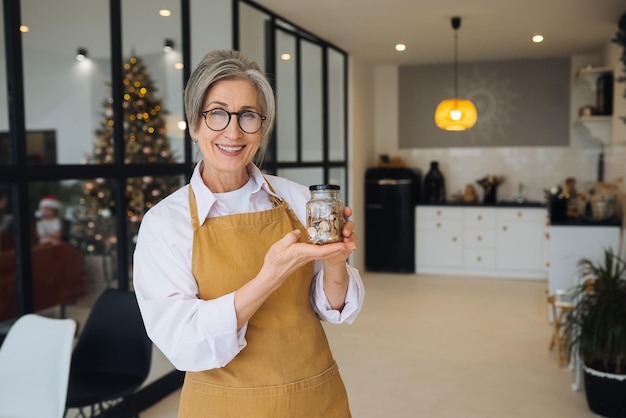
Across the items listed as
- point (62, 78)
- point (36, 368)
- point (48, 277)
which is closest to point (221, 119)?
point (36, 368)

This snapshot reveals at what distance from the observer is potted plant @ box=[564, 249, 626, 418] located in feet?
12.0

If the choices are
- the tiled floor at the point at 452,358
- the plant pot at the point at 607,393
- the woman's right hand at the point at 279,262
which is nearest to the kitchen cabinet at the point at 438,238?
the tiled floor at the point at 452,358

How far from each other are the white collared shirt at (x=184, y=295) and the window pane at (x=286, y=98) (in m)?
4.60

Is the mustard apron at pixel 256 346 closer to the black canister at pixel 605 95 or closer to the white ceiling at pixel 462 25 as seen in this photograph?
the white ceiling at pixel 462 25

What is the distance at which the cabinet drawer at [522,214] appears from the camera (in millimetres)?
7973

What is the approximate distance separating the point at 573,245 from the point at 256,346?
4.90 meters

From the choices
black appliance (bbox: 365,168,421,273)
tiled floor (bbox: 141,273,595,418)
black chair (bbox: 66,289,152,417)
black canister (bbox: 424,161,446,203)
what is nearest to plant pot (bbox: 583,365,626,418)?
tiled floor (bbox: 141,273,595,418)

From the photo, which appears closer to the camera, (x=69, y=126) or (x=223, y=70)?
(x=223, y=70)

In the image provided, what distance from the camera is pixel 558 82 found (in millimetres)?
8383

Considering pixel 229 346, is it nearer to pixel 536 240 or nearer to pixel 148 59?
pixel 148 59

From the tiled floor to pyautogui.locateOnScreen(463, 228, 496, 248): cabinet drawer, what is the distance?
91 cm

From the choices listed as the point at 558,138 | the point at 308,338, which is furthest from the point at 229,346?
the point at 558,138

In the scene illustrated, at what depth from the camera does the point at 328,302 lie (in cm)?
154

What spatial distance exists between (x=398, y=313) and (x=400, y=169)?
269 centimetres
